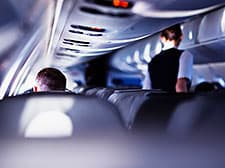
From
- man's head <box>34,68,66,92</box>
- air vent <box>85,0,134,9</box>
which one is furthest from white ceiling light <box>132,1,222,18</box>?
man's head <box>34,68,66,92</box>

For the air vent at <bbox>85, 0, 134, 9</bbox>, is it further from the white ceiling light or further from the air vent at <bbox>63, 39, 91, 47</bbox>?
the air vent at <bbox>63, 39, 91, 47</bbox>

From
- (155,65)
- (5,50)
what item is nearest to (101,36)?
(5,50)

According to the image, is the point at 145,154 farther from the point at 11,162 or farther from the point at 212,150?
the point at 11,162

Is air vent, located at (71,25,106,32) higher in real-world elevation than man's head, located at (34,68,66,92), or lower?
higher

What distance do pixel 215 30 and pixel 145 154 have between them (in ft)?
10.3

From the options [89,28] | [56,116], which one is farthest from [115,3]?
[56,116]

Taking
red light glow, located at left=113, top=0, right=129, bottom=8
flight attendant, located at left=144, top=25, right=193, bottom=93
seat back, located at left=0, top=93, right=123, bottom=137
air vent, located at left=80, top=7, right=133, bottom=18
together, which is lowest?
seat back, located at left=0, top=93, right=123, bottom=137

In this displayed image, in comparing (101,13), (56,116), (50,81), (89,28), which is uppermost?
(89,28)

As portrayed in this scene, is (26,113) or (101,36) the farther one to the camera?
(101,36)

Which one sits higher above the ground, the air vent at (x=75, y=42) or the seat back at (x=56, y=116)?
the air vent at (x=75, y=42)

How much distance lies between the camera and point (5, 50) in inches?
198

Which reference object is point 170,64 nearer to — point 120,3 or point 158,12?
point 120,3

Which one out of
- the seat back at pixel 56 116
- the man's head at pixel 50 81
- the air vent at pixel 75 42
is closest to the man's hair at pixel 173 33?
the man's head at pixel 50 81

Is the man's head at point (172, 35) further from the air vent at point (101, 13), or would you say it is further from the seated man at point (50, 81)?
the seated man at point (50, 81)
